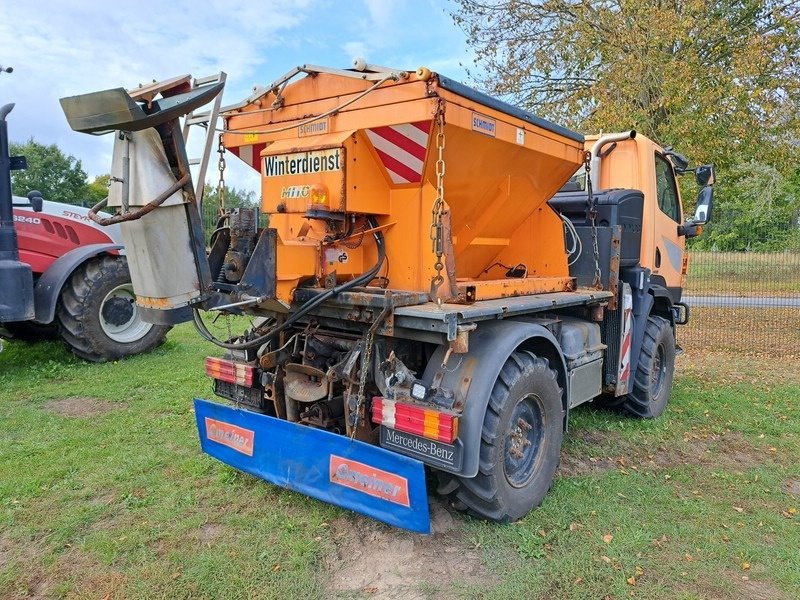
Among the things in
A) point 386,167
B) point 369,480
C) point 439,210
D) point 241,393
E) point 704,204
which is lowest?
point 369,480

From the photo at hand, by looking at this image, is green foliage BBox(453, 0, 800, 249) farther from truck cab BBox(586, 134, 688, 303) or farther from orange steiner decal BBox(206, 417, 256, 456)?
orange steiner decal BBox(206, 417, 256, 456)

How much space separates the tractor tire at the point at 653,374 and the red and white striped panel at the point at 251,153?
12.1ft

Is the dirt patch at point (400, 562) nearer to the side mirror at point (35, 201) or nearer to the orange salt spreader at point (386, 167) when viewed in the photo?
the orange salt spreader at point (386, 167)

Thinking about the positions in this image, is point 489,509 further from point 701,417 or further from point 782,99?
point 782,99

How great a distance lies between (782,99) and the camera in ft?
34.0

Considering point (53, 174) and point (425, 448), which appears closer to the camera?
point (425, 448)

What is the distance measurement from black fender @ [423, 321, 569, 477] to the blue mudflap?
1.02 ft

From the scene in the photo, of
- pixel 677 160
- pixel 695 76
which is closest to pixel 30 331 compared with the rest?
pixel 677 160

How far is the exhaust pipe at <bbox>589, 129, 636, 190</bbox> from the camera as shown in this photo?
534cm

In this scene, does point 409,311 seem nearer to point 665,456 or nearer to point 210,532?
point 210,532

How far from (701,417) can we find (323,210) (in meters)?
4.29

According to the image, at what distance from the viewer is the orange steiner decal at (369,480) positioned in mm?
2949

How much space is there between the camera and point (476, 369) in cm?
319

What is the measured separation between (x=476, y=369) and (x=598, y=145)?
321 centimetres
